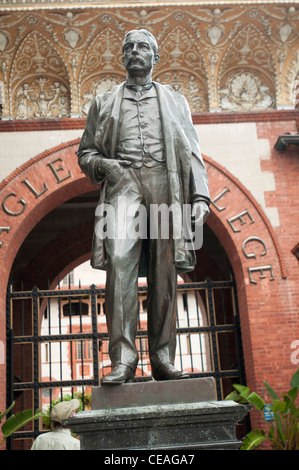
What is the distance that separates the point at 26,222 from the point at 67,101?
2579 mm

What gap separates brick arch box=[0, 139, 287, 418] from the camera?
10305 mm

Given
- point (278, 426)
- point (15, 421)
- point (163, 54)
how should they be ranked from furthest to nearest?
point (163, 54), point (278, 426), point (15, 421)

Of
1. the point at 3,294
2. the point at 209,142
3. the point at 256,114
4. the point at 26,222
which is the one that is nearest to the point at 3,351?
the point at 3,294

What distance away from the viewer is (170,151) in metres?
3.87

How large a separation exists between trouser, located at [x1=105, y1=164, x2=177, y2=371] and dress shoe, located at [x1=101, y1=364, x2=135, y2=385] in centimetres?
4

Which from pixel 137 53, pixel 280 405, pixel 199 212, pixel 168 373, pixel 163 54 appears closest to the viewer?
pixel 168 373

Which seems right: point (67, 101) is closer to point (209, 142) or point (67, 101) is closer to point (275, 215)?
point (209, 142)

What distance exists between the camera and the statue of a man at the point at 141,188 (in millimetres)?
3602

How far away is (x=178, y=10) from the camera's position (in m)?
11.2

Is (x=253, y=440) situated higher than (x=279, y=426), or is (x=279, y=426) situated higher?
(x=279, y=426)

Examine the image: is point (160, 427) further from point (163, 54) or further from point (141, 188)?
point (163, 54)

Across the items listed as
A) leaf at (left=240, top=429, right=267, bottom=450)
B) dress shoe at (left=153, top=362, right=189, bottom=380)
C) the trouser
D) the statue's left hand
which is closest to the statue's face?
the trouser

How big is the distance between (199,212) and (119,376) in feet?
3.78

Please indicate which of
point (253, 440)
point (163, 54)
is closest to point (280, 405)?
point (253, 440)
